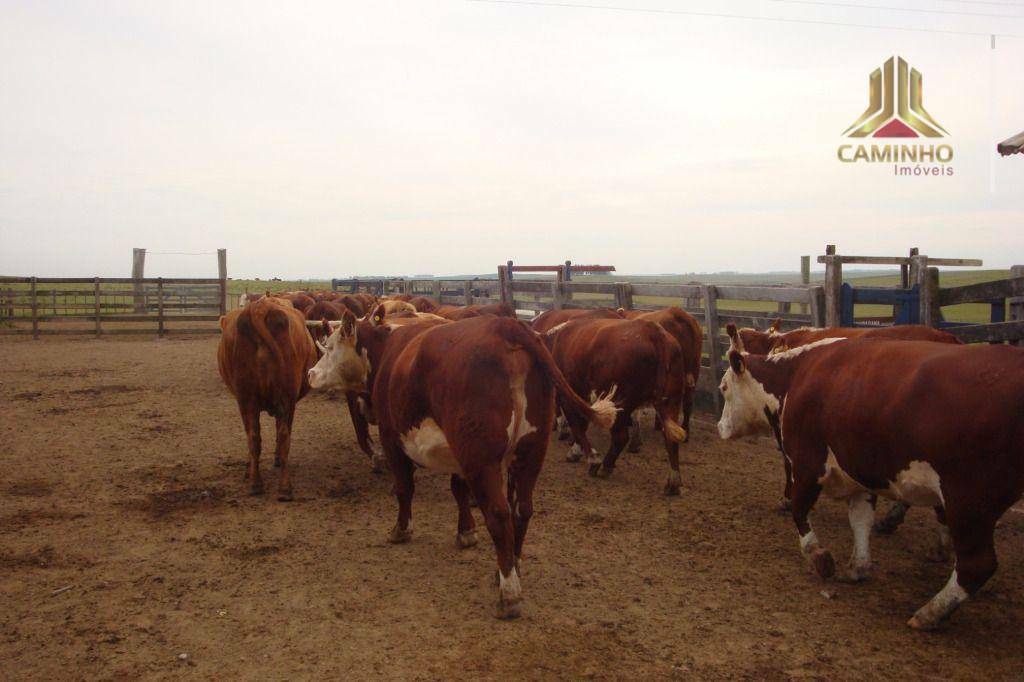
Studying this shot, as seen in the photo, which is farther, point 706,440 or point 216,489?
point 706,440

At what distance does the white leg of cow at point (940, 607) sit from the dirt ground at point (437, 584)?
6cm

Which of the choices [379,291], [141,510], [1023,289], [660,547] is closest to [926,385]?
[660,547]

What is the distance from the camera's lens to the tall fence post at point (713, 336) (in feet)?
32.7

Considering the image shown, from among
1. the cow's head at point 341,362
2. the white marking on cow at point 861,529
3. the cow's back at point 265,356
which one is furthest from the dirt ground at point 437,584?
the cow's head at point 341,362

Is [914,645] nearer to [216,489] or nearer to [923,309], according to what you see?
[923,309]

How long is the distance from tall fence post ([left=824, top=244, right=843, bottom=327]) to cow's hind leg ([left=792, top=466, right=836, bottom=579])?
3.98 m

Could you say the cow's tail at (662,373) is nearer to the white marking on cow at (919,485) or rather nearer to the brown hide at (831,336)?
the brown hide at (831,336)

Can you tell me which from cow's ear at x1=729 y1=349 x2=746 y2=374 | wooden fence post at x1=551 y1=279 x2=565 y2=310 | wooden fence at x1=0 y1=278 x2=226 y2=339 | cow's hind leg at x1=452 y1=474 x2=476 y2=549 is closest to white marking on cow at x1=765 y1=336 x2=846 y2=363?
cow's ear at x1=729 y1=349 x2=746 y2=374

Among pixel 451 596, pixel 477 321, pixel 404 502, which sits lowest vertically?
pixel 451 596

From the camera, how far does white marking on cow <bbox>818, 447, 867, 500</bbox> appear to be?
4.45m

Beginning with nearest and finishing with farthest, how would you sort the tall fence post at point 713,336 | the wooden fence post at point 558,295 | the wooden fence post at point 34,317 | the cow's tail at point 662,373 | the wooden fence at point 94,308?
the cow's tail at point 662,373 → the tall fence post at point 713,336 → the wooden fence post at point 558,295 → the wooden fence post at point 34,317 → the wooden fence at point 94,308

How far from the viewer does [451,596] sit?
452 cm

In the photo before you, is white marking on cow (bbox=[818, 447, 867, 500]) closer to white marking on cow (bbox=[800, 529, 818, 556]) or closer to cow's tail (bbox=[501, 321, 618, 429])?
white marking on cow (bbox=[800, 529, 818, 556])

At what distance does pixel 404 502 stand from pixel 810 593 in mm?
2762
